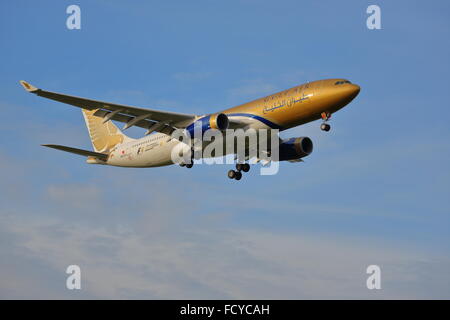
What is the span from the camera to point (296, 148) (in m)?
44.9

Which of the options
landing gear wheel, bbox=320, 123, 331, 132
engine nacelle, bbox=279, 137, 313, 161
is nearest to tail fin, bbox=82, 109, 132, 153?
engine nacelle, bbox=279, 137, 313, 161

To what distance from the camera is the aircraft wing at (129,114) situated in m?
36.9

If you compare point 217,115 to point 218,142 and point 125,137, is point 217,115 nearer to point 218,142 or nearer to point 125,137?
point 218,142

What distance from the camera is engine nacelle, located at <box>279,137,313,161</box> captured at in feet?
147

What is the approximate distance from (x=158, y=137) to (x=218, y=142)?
5.85 m

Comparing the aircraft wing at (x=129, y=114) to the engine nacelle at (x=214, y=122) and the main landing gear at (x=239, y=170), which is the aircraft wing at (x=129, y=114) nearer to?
the engine nacelle at (x=214, y=122)

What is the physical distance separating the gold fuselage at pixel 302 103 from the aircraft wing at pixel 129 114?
453 cm

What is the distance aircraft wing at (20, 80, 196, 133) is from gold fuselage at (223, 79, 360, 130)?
4.53m

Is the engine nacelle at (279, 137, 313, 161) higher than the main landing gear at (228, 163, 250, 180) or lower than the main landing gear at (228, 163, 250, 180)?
higher

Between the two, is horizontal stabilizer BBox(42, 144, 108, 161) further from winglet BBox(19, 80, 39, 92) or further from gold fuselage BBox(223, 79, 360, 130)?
gold fuselage BBox(223, 79, 360, 130)

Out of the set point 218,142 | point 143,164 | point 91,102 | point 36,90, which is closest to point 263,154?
point 218,142

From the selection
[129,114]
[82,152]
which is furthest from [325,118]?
[82,152]

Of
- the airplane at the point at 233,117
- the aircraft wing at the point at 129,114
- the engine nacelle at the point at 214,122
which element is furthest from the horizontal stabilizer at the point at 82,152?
the engine nacelle at the point at 214,122

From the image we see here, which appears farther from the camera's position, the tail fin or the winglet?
the tail fin
